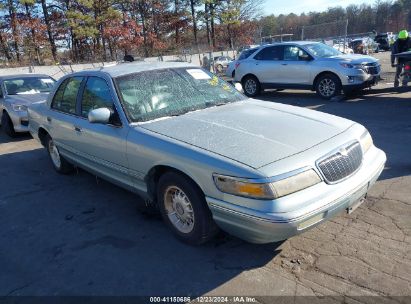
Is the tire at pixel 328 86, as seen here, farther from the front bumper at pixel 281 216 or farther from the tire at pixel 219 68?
the tire at pixel 219 68

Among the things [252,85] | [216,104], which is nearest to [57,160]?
[216,104]

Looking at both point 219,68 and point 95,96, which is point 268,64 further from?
point 219,68

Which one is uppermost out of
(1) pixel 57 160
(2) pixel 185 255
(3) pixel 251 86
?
(3) pixel 251 86

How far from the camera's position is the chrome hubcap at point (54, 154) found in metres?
6.10

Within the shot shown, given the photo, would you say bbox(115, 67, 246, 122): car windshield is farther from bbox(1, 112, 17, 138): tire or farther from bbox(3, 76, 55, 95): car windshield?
bbox(3, 76, 55, 95): car windshield

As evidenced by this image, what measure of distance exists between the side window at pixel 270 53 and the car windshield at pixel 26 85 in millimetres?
6577

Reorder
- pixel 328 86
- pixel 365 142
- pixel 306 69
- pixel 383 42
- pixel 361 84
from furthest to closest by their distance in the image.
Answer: pixel 383 42
pixel 306 69
pixel 328 86
pixel 361 84
pixel 365 142

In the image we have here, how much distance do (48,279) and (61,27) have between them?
1405 inches

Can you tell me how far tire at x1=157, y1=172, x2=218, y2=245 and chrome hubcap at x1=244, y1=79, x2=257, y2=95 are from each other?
33.0 ft

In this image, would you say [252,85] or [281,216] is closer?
[281,216]

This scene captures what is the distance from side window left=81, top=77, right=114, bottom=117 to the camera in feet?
14.3

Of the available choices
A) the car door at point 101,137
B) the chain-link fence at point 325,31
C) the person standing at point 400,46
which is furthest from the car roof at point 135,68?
the chain-link fence at point 325,31

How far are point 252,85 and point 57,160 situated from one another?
8562 millimetres

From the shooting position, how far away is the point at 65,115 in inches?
209
